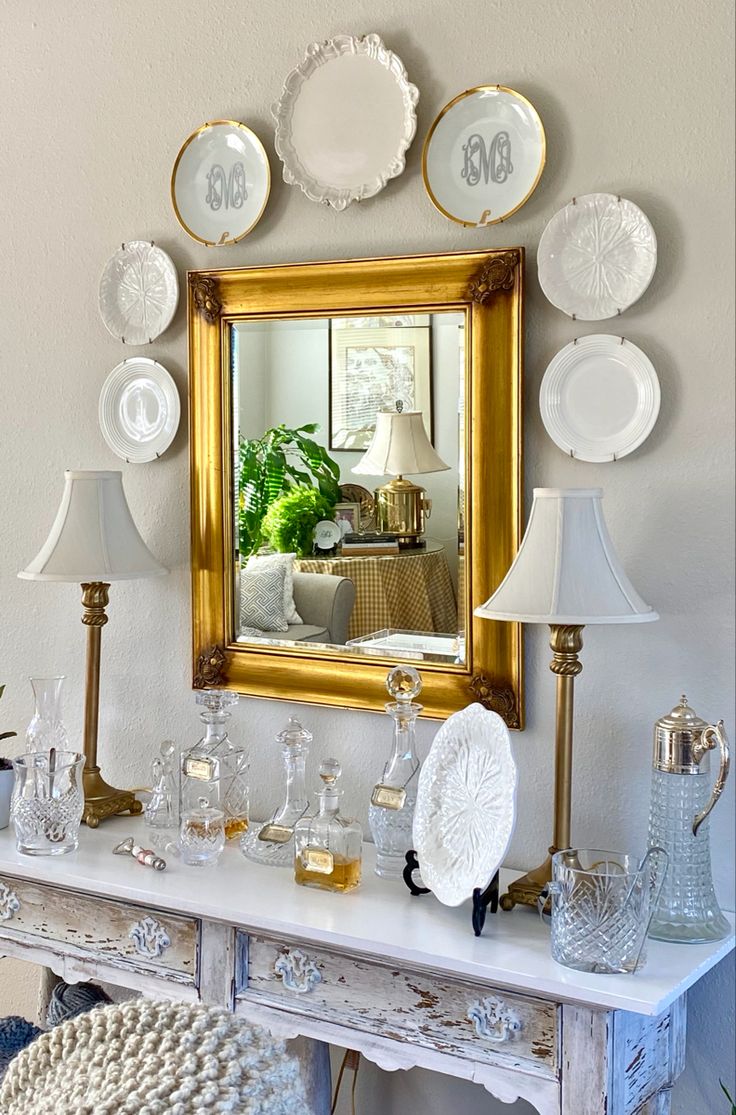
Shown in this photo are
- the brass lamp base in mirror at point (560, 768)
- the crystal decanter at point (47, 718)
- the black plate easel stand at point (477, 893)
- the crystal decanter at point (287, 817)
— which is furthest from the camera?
the crystal decanter at point (47, 718)

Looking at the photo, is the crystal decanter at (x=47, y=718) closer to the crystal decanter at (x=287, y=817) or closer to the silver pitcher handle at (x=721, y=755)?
the crystal decanter at (x=287, y=817)

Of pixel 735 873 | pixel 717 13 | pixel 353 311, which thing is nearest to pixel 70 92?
pixel 353 311

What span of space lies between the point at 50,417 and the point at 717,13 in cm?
158

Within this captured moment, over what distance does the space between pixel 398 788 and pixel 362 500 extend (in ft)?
1.79

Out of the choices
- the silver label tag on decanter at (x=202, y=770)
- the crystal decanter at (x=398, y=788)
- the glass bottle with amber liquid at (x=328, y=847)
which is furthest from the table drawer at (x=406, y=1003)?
the silver label tag on decanter at (x=202, y=770)

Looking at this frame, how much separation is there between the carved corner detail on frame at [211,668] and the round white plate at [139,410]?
43cm

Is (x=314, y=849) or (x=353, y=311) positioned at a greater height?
(x=353, y=311)

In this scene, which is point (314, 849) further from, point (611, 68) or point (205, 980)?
point (611, 68)

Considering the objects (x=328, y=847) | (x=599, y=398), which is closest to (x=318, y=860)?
(x=328, y=847)

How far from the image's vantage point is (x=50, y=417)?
106 inches

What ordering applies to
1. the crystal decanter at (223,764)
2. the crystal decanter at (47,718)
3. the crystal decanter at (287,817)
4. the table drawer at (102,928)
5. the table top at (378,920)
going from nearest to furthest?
1. the table top at (378,920)
2. the table drawer at (102,928)
3. the crystal decanter at (287,817)
4. the crystal decanter at (223,764)
5. the crystal decanter at (47,718)

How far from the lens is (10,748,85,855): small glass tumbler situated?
219 cm

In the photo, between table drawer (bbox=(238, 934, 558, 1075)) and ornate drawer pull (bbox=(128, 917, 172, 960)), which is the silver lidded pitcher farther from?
ornate drawer pull (bbox=(128, 917, 172, 960))

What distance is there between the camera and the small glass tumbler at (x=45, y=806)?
219 centimetres
